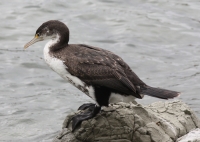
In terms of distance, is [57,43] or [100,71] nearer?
[100,71]

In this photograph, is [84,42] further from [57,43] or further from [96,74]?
[96,74]

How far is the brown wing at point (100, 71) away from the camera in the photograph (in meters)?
6.52

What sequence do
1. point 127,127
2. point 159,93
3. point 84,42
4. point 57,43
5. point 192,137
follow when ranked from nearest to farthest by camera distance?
point 192,137 → point 127,127 → point 159,93 → point 57,43 → point 84,42

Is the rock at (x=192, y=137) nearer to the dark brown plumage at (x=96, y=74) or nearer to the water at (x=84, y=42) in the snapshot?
the dark brown plumage at (x=96, y=74)

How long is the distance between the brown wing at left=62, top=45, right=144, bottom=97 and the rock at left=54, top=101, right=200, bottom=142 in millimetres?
322

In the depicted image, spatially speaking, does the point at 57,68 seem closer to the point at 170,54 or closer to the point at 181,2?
the point at 170,54

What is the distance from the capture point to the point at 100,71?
6.60 metres

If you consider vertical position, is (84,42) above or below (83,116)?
below

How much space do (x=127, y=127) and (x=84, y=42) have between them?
227 inches

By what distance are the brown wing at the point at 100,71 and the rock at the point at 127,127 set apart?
→ 1.06 feet

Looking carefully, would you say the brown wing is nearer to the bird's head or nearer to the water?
the bird's head

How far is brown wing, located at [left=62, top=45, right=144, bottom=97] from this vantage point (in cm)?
652

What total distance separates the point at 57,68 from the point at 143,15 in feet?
24.5

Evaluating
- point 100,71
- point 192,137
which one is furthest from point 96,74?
point 192,137
